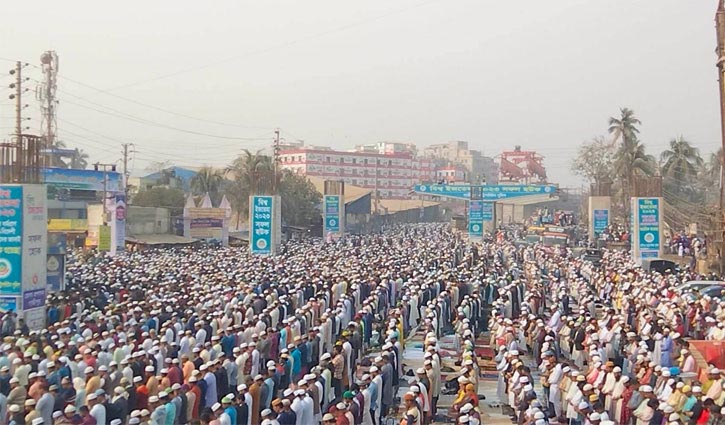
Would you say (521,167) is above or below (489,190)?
above

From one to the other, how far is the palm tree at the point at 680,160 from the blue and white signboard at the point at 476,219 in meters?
14.5

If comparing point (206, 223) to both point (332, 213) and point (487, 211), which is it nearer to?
point (332, 213)

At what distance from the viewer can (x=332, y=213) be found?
36.9 metres

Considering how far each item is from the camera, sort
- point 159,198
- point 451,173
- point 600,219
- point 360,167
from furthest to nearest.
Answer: point 451,173
point 360,167
point 159,198
point 600,219

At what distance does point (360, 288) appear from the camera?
20.3 m

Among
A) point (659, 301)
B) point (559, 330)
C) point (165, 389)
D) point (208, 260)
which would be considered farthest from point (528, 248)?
point (165, 389)

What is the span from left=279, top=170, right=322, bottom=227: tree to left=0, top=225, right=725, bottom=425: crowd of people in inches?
953

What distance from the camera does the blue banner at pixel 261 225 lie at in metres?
27.8

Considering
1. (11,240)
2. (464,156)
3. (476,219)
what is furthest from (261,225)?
(464,156)

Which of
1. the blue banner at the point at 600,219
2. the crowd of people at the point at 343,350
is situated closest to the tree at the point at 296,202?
the blue banner at the point at 600,219

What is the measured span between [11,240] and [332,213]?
21.0 metres

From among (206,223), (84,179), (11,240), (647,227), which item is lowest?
(11,240)

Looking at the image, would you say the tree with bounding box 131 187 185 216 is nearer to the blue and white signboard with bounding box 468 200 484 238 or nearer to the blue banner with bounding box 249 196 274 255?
the blue and white signboard with bounding box 468 200 484 238

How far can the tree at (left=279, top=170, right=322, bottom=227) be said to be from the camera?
160 feet
